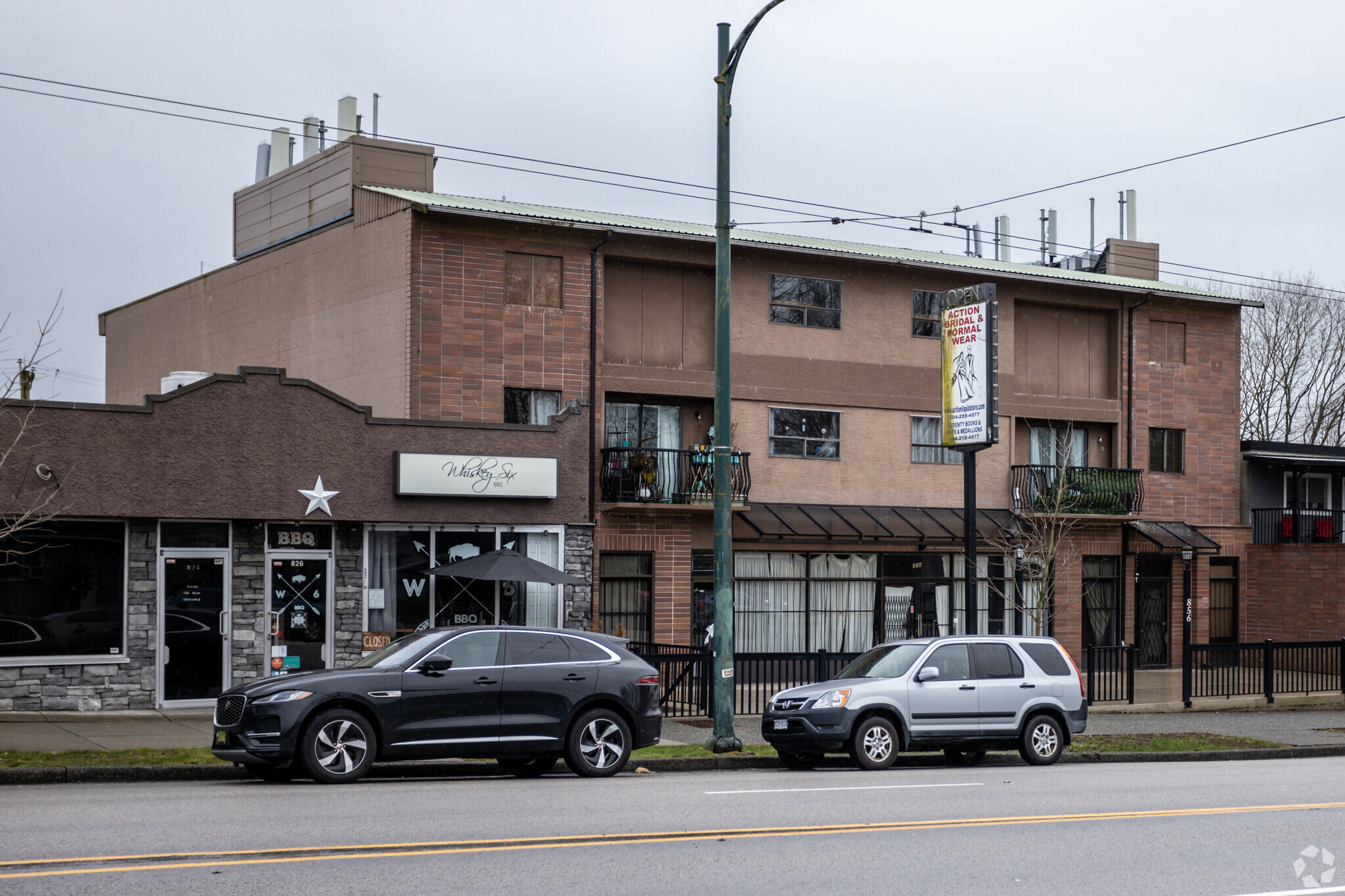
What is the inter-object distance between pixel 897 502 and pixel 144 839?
21962mm

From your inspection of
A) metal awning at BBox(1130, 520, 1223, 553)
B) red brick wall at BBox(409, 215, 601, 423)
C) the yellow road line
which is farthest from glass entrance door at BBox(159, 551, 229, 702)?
metal awning at BBox(1130, 520, 1223, 553)

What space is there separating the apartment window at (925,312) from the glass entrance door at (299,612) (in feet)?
46.6

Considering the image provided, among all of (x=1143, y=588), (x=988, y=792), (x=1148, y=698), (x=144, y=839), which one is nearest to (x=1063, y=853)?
(x=988, y=792)

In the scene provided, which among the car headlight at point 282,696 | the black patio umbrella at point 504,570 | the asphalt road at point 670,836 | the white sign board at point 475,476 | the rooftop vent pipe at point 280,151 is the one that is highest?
the rooftop vent pipe at point 280,151

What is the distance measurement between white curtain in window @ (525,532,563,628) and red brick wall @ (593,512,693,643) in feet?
6.79

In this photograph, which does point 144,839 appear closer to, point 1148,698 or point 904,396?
point 1148,698

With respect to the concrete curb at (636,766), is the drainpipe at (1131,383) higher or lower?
higher

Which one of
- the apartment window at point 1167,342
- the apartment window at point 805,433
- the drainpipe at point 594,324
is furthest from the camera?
the apartment window at point 1167,342

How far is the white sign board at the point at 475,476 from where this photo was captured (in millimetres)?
22125

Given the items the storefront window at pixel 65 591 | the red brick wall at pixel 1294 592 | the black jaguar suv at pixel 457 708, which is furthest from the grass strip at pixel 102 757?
the red brick wall at pixel 1294 592

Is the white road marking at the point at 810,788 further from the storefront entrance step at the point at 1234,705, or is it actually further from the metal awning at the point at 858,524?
the metal awning at the point at 858,524

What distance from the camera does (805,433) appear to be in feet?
95.0

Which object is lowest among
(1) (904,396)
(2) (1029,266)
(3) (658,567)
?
(3) (658,567)

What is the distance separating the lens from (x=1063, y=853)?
9.75 metres
